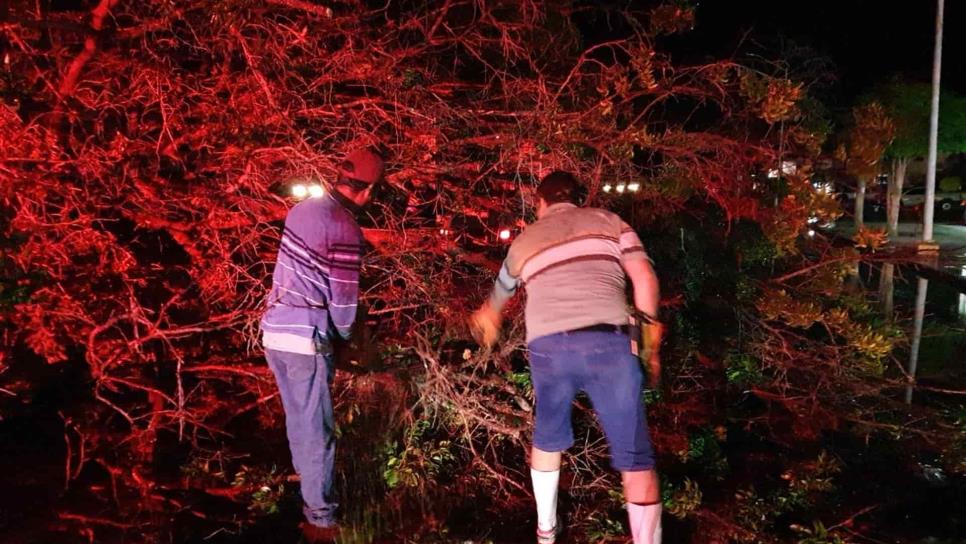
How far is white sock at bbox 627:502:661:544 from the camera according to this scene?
316 cm

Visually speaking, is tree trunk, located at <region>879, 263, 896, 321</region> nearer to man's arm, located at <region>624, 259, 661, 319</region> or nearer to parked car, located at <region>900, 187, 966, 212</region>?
man's arm, located at <region>624, 259, 661, 319</region>

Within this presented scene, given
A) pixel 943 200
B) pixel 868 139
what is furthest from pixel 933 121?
pixel 943 200

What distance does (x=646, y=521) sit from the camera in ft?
10.4

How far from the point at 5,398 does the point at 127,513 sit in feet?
4.89

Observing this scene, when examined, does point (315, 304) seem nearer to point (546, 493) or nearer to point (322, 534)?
point (322, 534)

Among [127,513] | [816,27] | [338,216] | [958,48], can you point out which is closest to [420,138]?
[338,216]

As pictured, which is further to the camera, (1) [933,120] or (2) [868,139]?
(1) [933,120]

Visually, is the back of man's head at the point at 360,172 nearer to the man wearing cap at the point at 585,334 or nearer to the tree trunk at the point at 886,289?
the man wearing cap at the point at 585,334

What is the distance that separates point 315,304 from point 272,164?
1688 millimetres

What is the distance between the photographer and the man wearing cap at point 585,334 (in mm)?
3178

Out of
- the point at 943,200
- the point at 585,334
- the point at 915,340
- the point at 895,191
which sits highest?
the point at 943,200

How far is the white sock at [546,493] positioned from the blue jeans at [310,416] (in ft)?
3.39

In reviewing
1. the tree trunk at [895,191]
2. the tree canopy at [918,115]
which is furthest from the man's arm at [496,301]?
the tree trunk at [895,191]

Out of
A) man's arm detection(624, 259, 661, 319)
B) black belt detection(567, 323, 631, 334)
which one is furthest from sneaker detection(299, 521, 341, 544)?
man's arm detection(624, 259, 661, 319)
